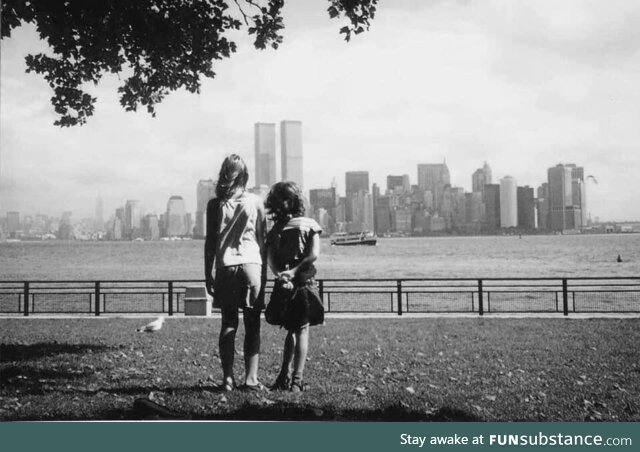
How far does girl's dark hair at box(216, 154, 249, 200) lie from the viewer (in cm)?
420

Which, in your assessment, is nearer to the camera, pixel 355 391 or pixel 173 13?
pixel 355 391

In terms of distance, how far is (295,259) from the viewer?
4.32m

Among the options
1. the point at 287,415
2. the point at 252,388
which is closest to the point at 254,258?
the point at 252,388

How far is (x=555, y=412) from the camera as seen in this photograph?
401 cm

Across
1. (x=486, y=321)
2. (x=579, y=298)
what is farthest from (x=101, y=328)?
(x=579, y=298)

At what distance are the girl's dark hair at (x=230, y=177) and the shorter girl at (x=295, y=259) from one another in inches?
11.4

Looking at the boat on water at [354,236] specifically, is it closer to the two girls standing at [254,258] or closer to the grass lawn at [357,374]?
the grass lawn at [357,374]

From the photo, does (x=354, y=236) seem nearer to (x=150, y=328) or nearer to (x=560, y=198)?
(x=150, y=328)

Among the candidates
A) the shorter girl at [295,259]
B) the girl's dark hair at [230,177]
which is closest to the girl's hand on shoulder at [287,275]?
the shorter girl at [295,259]

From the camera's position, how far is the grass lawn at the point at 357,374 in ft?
13.2

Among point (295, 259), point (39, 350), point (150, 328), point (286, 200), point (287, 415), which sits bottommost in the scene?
point (150, 328)

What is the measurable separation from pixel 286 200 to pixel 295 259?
1.57 ft
